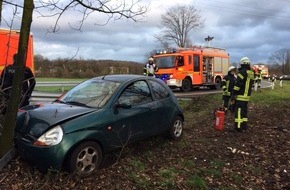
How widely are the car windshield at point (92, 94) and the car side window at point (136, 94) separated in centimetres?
21

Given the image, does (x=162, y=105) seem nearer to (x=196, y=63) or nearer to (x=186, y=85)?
(x=186, y=85)

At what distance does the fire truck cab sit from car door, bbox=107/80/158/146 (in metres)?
16.0

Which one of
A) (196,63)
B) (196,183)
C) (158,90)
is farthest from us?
(196,63)

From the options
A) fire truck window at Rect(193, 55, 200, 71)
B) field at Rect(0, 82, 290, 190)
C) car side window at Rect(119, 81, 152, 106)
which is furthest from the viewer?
fire truck window at Rect(193, 55, 200, 71)

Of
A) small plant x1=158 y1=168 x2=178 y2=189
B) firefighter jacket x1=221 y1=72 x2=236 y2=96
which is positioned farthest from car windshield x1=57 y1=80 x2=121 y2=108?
firefighter jacket x1=221 y1=72 x2=236 y2=96

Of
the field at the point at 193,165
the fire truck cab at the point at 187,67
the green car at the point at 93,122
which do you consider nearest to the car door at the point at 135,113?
the green car at the point at 93,122

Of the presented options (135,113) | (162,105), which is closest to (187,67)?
(162,105)

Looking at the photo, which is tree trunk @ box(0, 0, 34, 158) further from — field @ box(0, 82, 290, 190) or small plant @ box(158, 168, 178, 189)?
small plant @ box(158, 168, 178, 189)

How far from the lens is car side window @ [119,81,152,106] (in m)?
6.63

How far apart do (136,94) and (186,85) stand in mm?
17107

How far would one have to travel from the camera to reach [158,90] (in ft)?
25.1

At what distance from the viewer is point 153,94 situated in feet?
24.4

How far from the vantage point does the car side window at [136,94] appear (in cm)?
663

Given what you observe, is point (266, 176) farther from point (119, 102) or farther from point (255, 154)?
point (119, 102)
